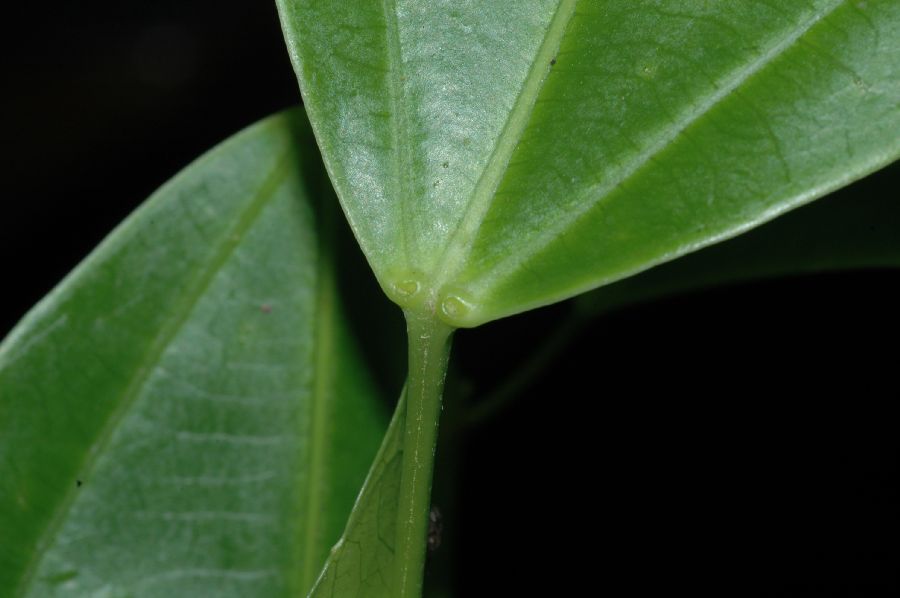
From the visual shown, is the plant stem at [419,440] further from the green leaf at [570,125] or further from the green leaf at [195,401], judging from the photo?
the green leaf at [195,401]

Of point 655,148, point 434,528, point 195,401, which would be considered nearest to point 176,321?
point 195,401

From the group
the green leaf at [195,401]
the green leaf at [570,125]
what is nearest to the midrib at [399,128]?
the green leaf at [570,125]

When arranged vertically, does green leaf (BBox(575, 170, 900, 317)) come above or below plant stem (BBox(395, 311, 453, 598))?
above

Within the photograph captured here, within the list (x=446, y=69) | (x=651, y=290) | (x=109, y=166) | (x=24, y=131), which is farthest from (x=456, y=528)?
(x=24, y=131)

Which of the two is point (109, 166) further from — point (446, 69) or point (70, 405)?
point (446, 69)

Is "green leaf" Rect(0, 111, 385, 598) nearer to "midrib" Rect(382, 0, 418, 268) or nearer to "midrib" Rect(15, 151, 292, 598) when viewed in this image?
"midrib" Rect(15, 151, 292, 598)

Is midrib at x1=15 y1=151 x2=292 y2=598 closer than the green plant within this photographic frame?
No

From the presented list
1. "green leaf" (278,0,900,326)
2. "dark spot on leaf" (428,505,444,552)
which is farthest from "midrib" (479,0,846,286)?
"dark spot on leaf" (428,505,444,552)

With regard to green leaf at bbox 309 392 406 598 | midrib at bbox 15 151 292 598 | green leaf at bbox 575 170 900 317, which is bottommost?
green leaf at bbox 309 392 406 598
